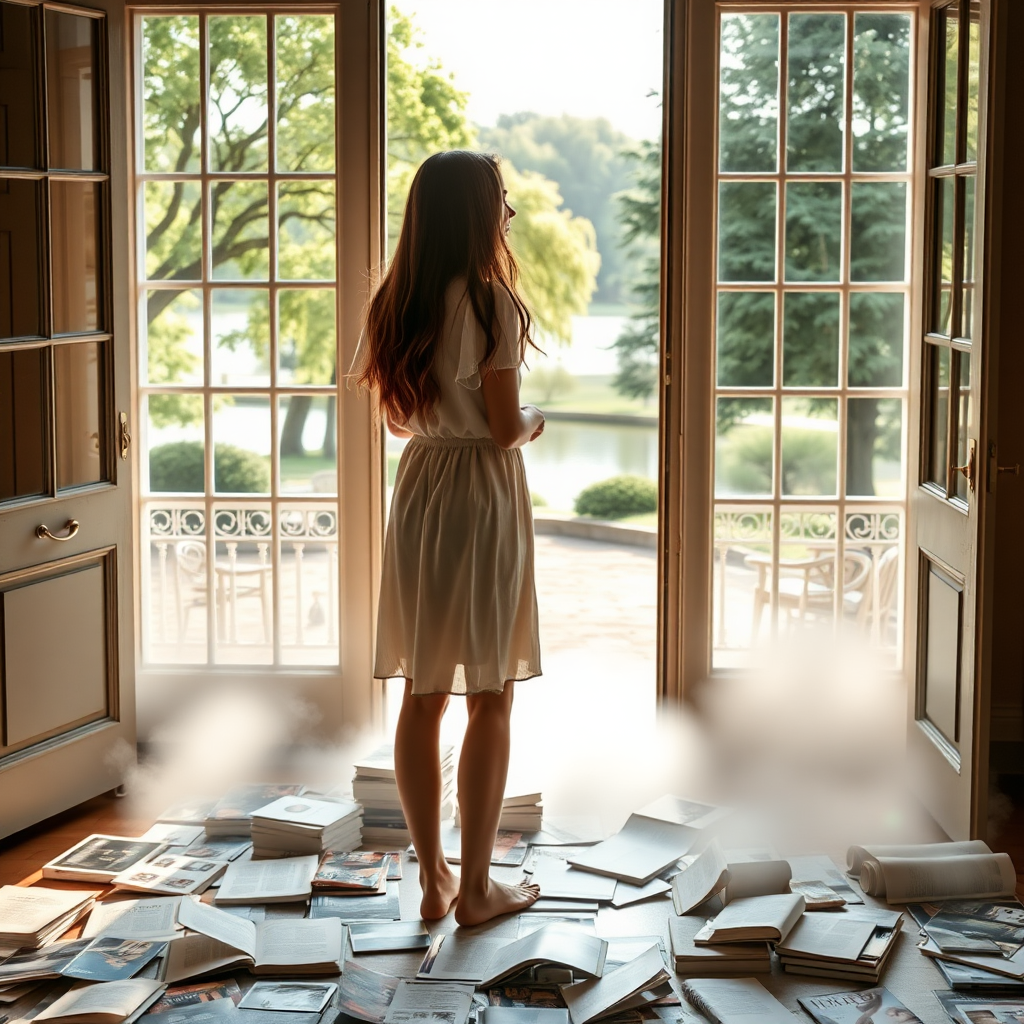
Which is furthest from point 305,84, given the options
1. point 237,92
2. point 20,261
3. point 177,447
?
point 177,447

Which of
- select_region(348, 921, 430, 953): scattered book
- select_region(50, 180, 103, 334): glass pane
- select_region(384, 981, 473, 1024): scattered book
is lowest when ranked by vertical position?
select_region(348, 921, 430, 953): scattered book

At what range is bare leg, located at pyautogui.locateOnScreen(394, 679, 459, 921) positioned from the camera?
286cm

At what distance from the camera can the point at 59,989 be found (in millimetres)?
2584

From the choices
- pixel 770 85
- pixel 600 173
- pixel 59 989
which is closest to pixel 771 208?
pixel 770 85

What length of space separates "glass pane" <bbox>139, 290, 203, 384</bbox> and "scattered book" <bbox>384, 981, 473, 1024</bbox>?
229 cm

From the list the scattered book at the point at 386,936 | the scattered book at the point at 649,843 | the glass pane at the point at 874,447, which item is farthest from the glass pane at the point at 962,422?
the scattered book at the point at 386,936

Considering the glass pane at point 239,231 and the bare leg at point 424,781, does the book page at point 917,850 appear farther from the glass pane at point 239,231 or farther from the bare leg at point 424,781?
the glass pane at point 239,231

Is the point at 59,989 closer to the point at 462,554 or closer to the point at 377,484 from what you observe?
the point at 462,554

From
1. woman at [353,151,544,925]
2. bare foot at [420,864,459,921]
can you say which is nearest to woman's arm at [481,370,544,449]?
woman at [353,151,544,925]

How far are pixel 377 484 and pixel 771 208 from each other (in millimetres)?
1556

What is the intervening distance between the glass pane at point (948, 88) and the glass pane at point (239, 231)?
6.86ft

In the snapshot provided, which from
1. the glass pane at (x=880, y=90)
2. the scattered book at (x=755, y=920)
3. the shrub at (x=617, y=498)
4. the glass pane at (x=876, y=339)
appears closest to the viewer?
the scattered book at (x=755, y=920)

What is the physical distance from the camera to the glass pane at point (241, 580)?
4207 mm

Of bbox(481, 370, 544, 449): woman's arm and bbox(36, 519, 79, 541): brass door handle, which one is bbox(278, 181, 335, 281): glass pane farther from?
bbox(481, 370, 544, 449): woman's arm
